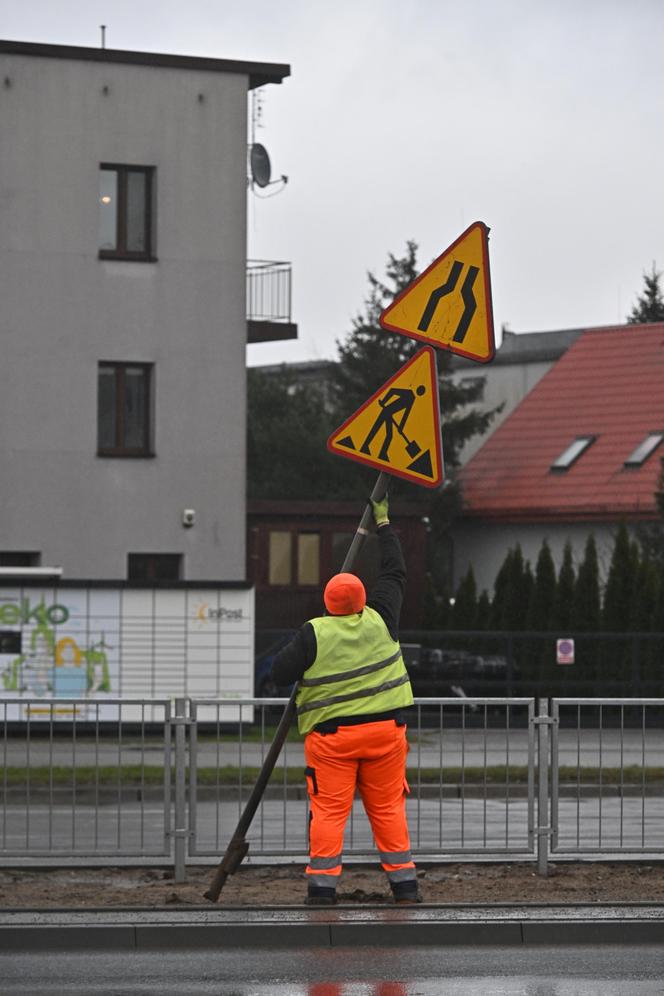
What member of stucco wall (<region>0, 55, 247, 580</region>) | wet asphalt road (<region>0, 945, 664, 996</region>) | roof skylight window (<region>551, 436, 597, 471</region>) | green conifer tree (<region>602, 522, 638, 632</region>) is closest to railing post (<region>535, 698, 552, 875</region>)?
wet asphalt road (<region>0, 945, 664, 996</region>)

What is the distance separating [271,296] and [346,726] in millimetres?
24461

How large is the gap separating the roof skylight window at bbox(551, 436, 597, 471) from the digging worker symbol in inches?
1531

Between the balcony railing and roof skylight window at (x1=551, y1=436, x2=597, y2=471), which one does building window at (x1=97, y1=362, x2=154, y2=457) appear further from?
roof skylight window at (x1=551, y1=436, x2=597, y2=471)

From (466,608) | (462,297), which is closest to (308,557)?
(466,608)

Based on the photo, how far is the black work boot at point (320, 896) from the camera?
9898mm

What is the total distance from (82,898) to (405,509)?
33.6 m

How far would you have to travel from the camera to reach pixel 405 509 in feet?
144

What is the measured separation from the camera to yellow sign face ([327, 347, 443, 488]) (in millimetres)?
10250

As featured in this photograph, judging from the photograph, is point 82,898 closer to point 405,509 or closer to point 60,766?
point 60,766

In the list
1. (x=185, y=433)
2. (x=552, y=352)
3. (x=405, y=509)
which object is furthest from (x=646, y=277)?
(x=185, y=433)

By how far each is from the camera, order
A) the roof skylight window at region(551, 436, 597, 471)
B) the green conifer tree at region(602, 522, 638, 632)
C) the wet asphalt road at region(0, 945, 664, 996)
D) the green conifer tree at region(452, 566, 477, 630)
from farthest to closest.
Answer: the roof skylight window at region(551, 436, 597, 471) < the green conifer tree at region(452, 566, 477, 630) < the green conifer tree at region(602, 522, 638, 632) < the wet asphalt road at region(0, 945, 664, 996)

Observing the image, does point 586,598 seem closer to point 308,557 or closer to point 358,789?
point 308,557

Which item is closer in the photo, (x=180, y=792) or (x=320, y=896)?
(x=320, y=896)

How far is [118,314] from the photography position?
31.0 metres
